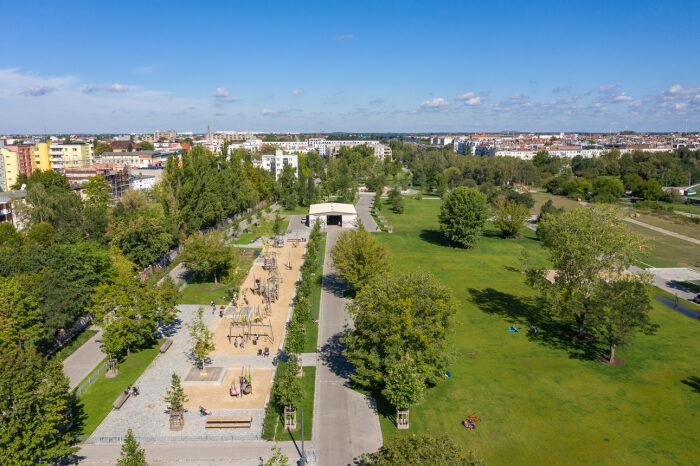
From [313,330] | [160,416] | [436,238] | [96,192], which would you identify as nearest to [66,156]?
[96,192]

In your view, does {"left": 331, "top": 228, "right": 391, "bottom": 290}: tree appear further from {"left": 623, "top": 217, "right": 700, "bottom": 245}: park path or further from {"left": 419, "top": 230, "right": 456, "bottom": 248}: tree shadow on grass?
{"left": 623, "top": 217, "right": 700, "bottom": 245}: park path

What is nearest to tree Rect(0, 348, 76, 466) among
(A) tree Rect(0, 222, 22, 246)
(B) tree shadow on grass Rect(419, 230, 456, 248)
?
(A) tree Rect(0, 222, 22, 246)

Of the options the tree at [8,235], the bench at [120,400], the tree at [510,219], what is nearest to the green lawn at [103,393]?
the bench at [120,400]

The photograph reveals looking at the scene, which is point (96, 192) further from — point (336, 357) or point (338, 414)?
point (338, 414)

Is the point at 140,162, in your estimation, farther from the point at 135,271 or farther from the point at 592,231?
the point at 592,231

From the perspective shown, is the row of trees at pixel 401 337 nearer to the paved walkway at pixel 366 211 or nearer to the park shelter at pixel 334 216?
the park shelter at pixel 334 216

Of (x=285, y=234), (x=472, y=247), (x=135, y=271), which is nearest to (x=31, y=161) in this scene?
(x=285, y=234)

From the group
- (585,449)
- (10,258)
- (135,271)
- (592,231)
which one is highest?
(592,231)
